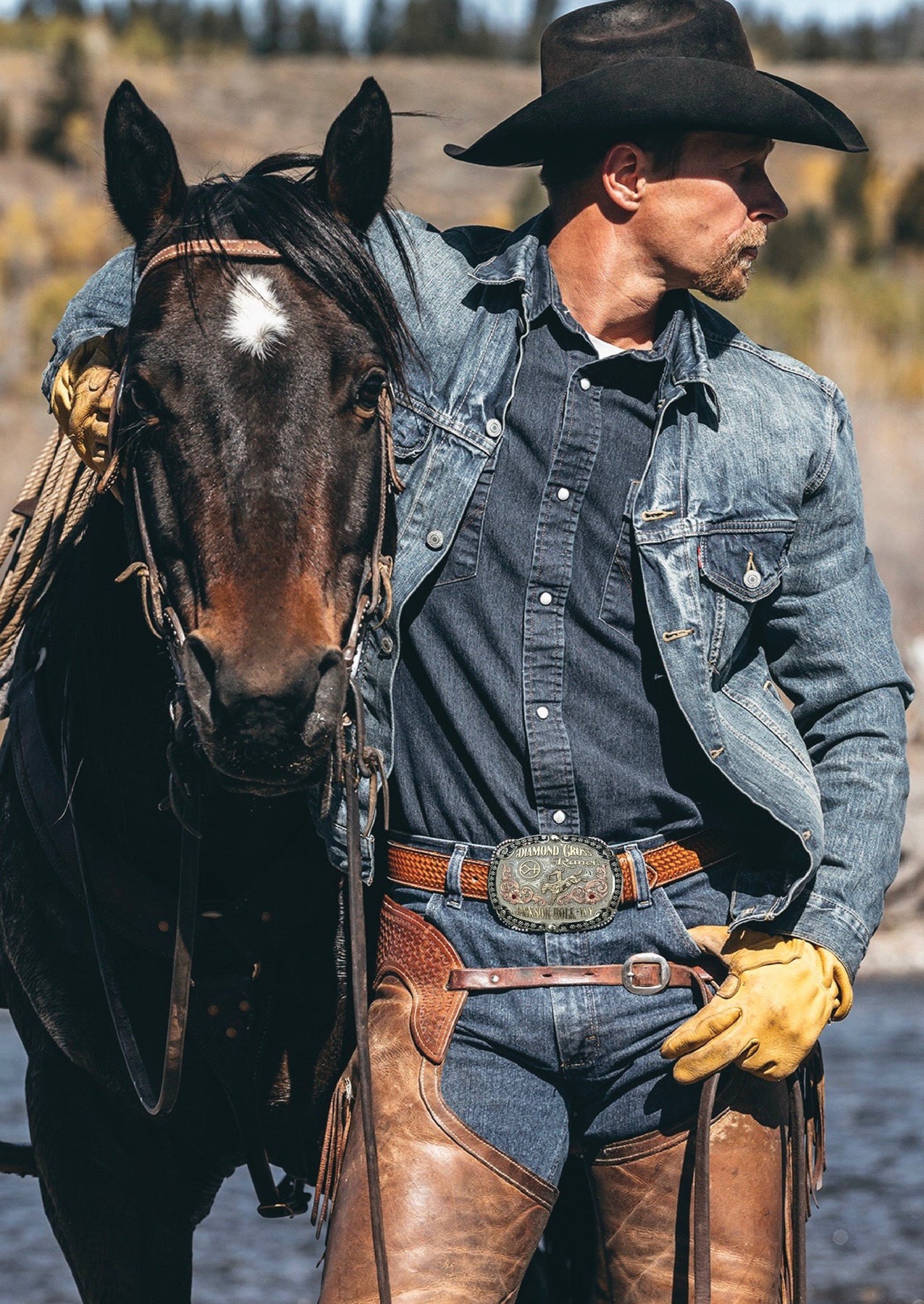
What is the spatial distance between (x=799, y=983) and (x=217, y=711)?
878 mm

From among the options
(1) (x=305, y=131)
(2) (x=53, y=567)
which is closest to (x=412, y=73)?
(1) (x=305, y=131)

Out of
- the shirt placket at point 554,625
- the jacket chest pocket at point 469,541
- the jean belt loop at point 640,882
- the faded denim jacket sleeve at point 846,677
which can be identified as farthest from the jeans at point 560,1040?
the jacket chest pocket at point 469,541

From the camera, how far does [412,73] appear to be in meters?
47.7

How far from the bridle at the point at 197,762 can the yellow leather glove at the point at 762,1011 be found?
1.38 feet

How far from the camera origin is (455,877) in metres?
2.36

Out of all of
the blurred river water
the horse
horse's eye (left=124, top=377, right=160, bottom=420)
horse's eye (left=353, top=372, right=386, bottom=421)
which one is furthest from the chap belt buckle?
the blurred river water

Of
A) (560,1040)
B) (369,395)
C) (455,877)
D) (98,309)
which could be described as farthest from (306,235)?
(560,1040)

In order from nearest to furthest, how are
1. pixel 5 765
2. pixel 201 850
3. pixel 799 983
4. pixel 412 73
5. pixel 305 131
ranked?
pixel 799 983 < pixel 201 850 < pixel 5 765 < pixel 305 131 < pixel 412 73

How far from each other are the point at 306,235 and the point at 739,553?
74 cm

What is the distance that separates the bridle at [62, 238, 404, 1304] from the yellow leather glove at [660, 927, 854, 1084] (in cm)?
42

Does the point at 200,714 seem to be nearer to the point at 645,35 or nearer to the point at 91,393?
the point at 91,393

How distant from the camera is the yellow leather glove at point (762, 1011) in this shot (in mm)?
2244

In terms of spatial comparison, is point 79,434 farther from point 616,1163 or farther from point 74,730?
point 616,1163

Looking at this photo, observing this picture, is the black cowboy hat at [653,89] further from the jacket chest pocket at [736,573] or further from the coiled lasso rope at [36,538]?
the coiled lasso rope at [36,538]
